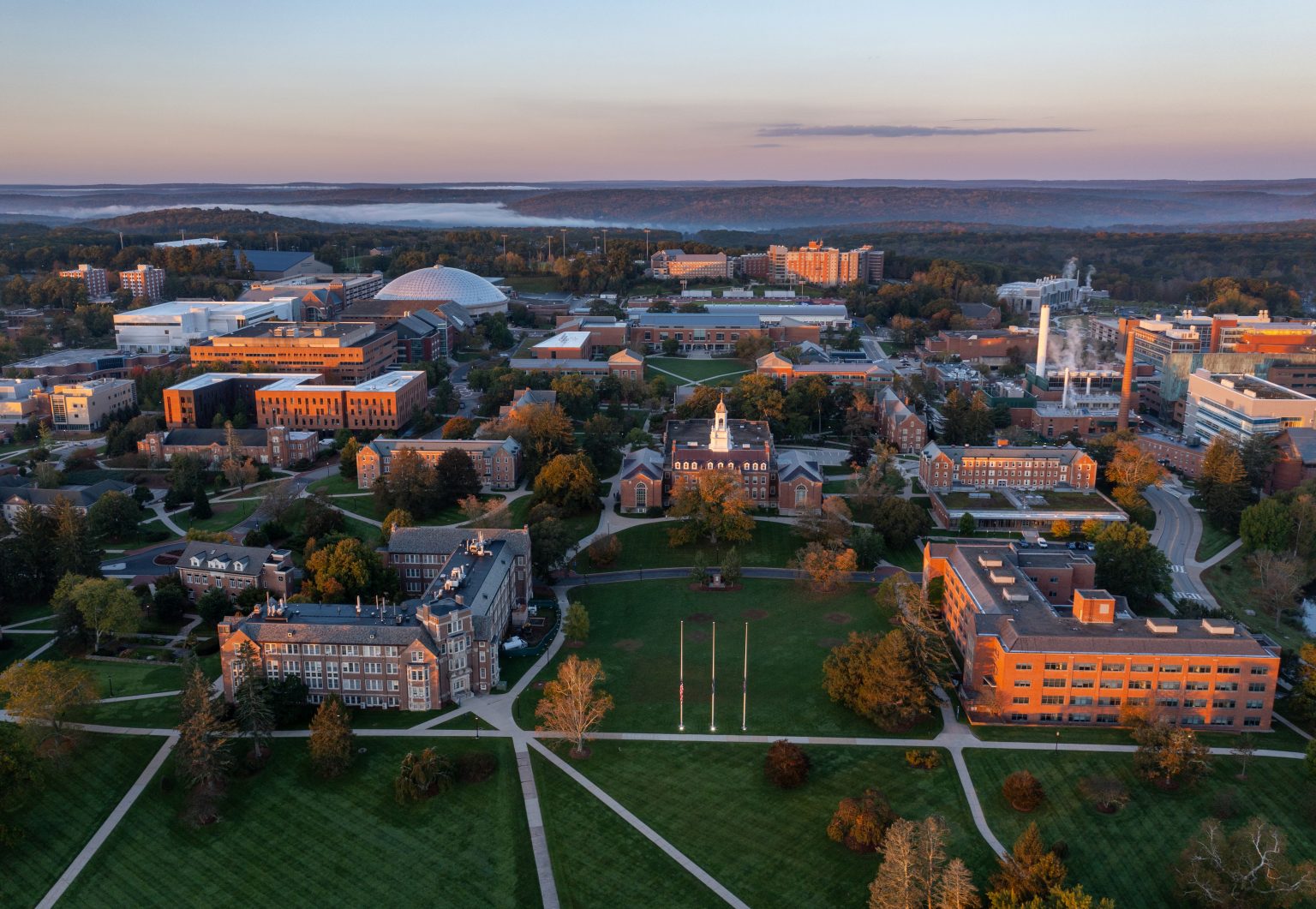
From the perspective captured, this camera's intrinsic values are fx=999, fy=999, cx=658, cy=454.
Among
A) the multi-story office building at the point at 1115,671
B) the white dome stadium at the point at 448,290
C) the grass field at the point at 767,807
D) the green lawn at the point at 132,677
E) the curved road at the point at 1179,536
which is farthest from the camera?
the white dome stadium at the point at 448,290

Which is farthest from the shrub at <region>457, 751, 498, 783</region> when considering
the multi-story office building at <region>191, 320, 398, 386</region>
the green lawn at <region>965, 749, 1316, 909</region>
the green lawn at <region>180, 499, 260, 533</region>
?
the multi-story office building at <region>191, 320, 398, 386</region>

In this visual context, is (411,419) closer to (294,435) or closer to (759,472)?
(294,435)

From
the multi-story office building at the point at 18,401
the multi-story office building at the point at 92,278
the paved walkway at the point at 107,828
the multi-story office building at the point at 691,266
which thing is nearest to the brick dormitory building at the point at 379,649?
the paved walkway at the point at 107,828

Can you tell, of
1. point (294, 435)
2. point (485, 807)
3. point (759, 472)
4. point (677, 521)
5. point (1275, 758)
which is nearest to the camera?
point (485, 807)

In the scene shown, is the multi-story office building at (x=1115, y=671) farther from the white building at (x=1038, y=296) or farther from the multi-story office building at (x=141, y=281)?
the multi-story office building at (x=141, y=281)

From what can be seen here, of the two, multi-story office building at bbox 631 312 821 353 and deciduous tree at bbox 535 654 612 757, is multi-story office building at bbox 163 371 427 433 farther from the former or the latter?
deciduous tree at bbox 535 654 612 757

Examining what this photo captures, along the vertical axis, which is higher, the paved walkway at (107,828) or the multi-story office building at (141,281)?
the multi-story office building at (141,281)

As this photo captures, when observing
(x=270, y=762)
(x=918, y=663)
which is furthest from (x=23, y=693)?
(x=918, y=663)
